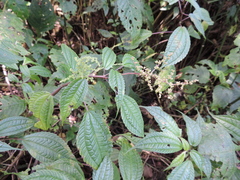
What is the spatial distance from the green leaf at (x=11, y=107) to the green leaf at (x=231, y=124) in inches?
40.0

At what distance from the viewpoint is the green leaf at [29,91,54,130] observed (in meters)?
0.76

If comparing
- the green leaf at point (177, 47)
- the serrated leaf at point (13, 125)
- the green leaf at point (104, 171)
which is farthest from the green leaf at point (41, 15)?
the green leaf at point (104, 171)

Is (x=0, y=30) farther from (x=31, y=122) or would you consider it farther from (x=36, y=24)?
(x=31, y=122)

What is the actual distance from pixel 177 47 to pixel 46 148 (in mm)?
840

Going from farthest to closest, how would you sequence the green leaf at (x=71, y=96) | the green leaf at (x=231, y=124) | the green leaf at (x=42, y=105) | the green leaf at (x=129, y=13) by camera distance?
1. the green leaf at (x=129, y=13)
2. the green leaf at (x=231, y=124)
3. the green leaf at (x=42, y=105)
4. the green leaf at (x=71, y=96)

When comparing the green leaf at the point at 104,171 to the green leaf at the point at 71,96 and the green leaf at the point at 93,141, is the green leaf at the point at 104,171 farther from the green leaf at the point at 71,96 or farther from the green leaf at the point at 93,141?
the green leaf at the point at 71,96

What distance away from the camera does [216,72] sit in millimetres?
1690

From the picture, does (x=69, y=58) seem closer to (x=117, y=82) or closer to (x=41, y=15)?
(x=117, y=82)

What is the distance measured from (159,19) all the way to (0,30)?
1.51 metres

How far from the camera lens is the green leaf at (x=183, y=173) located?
0.73 m

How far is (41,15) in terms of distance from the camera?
1564 mm

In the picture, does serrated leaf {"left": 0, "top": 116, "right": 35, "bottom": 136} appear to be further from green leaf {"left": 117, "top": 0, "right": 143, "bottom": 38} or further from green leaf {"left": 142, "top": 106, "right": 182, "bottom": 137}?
green leaf {"left": 117, "top": 0, "right": 143, "bottom": 38}

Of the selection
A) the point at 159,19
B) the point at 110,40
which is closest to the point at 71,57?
the point at 110,40

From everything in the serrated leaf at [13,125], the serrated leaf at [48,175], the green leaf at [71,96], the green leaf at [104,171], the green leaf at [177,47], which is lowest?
the green leaf at [104,171]
